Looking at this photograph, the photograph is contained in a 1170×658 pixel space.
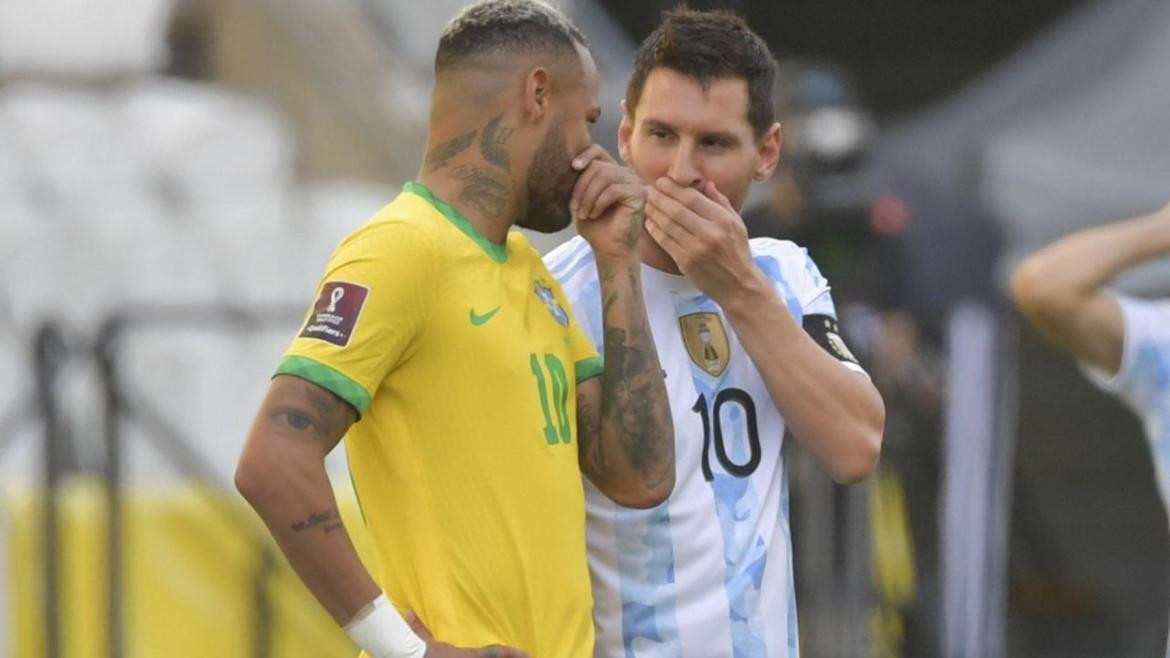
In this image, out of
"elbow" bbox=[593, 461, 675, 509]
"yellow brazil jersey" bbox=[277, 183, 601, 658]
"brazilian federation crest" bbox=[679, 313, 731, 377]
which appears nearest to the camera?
"yellow brazil jersey" bbox=[277, 183, 601, 658]

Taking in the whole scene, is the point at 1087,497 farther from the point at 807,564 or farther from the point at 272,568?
the point at 272,568

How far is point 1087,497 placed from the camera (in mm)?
11547

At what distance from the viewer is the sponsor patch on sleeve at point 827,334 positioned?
3.70 metres

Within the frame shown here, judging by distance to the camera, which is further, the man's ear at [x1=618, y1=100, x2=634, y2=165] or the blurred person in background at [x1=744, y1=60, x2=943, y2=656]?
the blurred person in background at [x1=744, y1=60, x2=943, y2=656]

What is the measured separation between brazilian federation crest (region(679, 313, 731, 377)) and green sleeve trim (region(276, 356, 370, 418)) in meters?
0.76

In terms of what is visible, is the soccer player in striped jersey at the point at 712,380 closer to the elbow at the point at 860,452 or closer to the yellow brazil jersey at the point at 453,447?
the elbow at the point at 860,452

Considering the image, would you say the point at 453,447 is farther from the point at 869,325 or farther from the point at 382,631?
the point at 869,325

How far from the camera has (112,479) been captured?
7.04 m

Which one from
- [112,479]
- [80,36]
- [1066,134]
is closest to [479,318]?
[112,479]

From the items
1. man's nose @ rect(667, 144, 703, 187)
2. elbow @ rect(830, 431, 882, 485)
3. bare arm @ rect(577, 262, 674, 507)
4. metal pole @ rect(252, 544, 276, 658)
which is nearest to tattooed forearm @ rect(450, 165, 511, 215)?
bare arm @ rect(577, 262, 674, 507)

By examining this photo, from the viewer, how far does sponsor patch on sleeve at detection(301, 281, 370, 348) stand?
3070mm

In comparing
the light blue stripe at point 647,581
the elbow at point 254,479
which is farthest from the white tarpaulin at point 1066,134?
the elbow at point 254,479

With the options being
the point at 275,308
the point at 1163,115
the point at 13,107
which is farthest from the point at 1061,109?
the point at 13,107

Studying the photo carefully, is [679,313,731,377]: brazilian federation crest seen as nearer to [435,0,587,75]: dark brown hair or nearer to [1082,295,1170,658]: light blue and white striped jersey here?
[435,0,587,75]: dark brown hair
